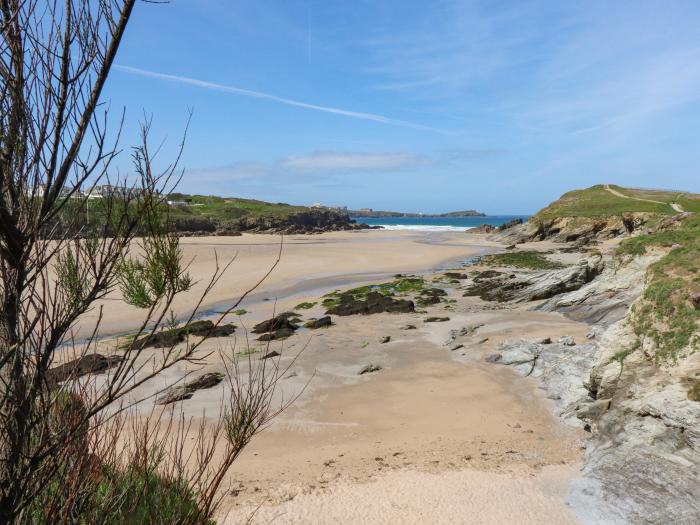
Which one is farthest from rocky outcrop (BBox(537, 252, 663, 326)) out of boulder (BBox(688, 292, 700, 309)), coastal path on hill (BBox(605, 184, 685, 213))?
coastal path on hill (BBox(605, 184, 685, 213))

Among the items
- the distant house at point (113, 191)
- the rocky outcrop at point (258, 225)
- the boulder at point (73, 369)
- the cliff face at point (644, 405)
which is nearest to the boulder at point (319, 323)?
the cliff face at point (644, 405)

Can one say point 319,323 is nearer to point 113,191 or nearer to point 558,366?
point 558,366

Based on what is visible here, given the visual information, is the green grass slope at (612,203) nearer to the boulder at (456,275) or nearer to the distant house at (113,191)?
the boulder at (456,275)

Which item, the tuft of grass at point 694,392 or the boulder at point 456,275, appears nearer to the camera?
the tuft of grass at point 694,392

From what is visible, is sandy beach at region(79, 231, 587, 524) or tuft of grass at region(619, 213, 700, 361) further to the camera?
tuft of grass at region(619, 213, 700, 361)

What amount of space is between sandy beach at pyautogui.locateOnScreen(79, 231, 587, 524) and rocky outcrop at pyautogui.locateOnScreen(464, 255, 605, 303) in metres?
3.90

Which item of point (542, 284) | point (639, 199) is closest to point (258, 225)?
point (639, 199)

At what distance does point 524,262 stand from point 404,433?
3932 cm

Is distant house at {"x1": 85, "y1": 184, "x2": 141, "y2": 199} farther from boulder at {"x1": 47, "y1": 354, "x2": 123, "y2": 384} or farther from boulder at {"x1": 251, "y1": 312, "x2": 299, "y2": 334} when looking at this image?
boulder at {"x1": 251, "y1": 312, "x2": 299, "y2": 334}

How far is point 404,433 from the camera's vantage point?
12.5 metres

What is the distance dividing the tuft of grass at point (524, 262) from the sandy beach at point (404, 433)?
21.4 metres

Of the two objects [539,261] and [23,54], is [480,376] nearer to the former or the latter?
[23,54]

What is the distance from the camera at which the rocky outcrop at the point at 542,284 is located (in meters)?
27.8

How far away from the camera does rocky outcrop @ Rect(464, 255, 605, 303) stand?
91.3 ft
